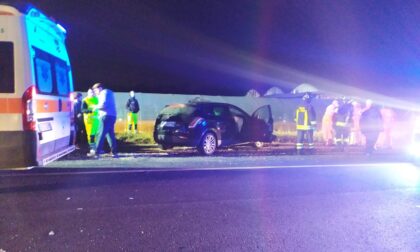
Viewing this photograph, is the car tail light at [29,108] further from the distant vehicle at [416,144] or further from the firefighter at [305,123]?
the firefighter at [305,123]

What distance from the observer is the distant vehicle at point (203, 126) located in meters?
12.3

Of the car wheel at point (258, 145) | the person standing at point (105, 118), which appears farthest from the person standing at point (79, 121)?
the car wheel at point (258, 145)

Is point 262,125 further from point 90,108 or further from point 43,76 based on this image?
point 43,76

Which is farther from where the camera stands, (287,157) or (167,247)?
(287,157)

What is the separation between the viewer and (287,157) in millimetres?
12453

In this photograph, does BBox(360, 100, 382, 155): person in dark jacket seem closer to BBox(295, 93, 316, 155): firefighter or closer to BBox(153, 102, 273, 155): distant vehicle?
BBox(295, 93, 316, 155): firefighter

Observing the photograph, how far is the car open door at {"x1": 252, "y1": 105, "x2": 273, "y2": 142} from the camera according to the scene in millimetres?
14016

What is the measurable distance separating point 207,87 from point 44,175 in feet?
81.9

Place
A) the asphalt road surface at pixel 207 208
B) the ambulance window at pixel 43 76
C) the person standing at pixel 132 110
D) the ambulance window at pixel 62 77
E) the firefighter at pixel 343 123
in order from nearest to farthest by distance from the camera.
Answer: the asphalt road surface at pixel 207 208, the ambulance window at pixel 43 76, the ambulance window at pixel 62 77, the firefighter at pixel 343 123, the person standing at pixel 132 110

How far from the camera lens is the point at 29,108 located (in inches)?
242

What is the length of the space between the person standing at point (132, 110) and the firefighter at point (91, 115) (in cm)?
381

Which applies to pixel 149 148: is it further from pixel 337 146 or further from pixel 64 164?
pixel 337 146

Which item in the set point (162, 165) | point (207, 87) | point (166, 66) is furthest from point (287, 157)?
point (207, 87)

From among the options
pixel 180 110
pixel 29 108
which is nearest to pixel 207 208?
pixel 29 108
